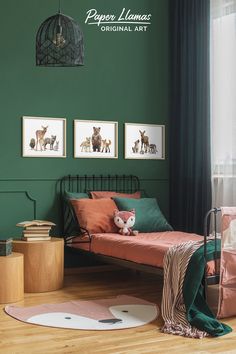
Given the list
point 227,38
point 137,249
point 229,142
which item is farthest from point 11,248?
point 227,38

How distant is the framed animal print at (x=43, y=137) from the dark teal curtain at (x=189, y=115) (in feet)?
Result: 4.37

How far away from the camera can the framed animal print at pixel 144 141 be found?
21.7 feet

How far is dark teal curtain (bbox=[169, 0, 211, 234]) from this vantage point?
20.8 ft

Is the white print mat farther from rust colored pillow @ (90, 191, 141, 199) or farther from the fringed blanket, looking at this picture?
rust colored pillow @ (90, 191, 141, 199)

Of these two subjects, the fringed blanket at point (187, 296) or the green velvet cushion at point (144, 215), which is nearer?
the fringed blanket at point (187, 296)

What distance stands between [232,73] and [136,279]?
88.5 inches

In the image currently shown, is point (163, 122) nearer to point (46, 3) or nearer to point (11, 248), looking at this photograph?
point (46, 3)

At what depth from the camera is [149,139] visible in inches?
266

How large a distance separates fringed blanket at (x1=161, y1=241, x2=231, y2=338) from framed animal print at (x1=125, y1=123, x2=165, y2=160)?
228 centimetres

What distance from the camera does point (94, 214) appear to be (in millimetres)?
5891

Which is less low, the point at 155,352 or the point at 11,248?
the point at 11,248

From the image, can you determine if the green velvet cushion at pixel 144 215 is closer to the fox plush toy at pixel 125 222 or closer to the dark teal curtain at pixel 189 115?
the fox plush toy at pixel 125 222

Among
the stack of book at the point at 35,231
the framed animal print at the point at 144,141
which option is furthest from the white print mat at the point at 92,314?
the framed animal print at the point at 144,141

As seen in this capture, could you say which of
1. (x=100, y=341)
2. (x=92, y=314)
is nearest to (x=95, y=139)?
(x=92, y=314)
